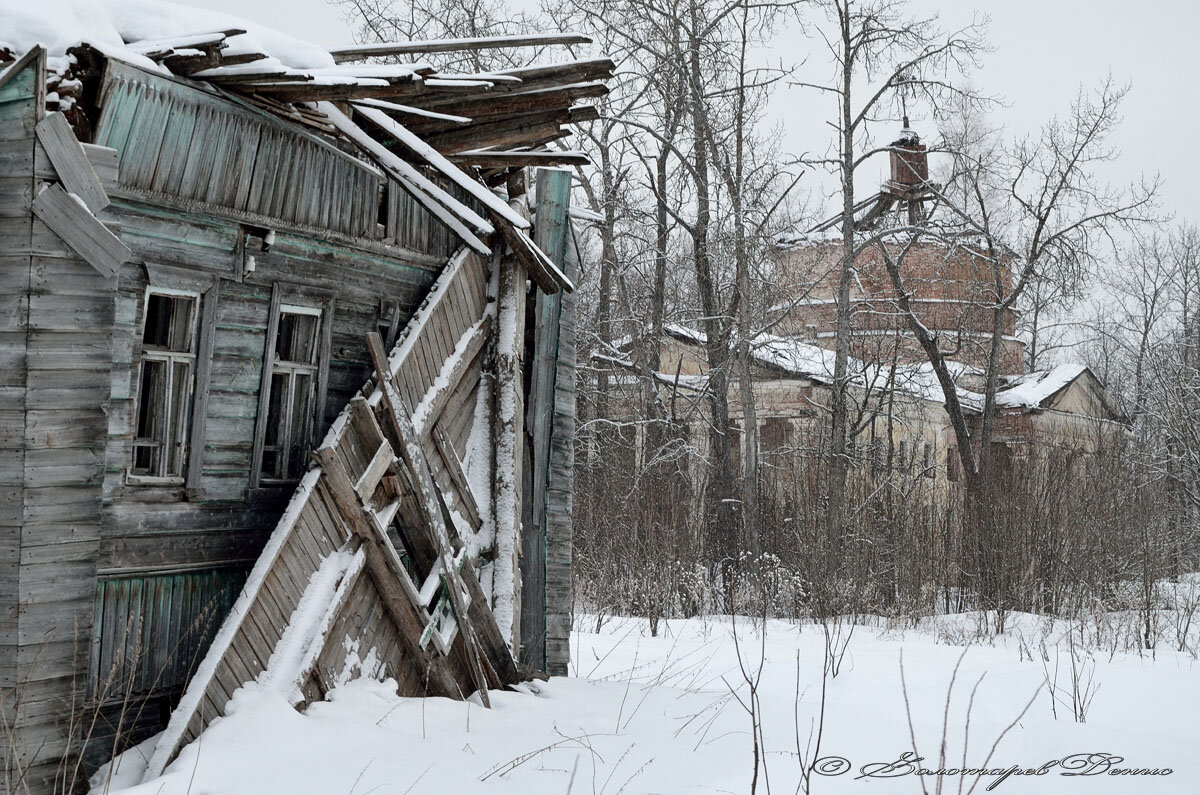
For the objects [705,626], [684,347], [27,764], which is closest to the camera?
[27,764]

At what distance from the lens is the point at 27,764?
4004mm

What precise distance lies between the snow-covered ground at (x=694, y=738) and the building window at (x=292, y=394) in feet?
4.38

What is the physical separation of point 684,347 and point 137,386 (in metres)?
21.1

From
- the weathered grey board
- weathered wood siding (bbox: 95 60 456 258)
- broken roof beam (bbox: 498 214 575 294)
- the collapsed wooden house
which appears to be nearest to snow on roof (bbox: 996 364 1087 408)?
the weathered grey board

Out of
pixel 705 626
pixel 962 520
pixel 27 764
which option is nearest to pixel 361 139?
pixel 27 764

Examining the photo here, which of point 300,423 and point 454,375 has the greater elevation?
point 454,375

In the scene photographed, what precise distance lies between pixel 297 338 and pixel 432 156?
133 cm

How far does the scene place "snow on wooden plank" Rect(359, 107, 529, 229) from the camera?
5.60 meters

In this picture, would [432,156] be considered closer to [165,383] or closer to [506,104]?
[506,104]

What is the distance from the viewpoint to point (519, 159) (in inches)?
265

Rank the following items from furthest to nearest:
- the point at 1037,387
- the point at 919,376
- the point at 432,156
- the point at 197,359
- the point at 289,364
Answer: the point at 1037,387, the point at 919,376, the point at 432,156, the point at 289,364, the point at 197,359

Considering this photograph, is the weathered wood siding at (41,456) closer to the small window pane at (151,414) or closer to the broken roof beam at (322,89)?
the small window pane at (151,414)

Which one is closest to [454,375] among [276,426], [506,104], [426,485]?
[426,485]

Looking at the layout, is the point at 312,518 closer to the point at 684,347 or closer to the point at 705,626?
the point at 705,626
